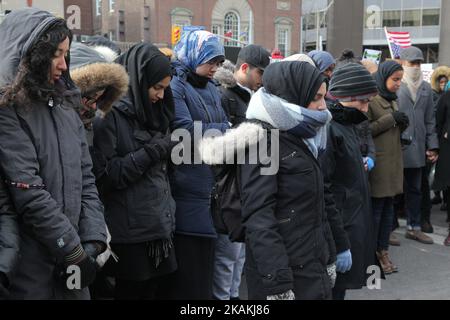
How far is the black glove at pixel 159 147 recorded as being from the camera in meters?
2.89

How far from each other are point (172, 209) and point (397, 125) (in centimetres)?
278

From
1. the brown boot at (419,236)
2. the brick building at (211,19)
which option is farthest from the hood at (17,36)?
the brick building at (211,19)

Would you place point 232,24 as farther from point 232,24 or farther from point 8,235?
point 8,235

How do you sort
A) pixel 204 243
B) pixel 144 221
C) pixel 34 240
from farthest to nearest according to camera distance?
pixel 204 243 → pixel 144 221 → pixel 34 240

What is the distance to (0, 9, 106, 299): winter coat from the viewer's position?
2059 mm

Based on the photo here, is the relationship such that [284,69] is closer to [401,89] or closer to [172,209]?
[172,209]

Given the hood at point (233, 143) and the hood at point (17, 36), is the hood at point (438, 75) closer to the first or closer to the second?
the hood at point (233, 143)

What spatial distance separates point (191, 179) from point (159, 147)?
46 cm

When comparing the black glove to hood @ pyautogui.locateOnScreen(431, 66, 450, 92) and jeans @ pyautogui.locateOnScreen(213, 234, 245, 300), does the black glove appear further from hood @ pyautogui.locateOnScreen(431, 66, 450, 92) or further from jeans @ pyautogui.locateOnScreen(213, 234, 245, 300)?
hood @ pyautogui.locateOnScreen(431, 66, 450, 92)

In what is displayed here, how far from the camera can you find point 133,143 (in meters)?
2.96

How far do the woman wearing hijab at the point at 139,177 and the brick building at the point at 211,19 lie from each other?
46028mm

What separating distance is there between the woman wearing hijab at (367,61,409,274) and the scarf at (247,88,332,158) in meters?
2.24

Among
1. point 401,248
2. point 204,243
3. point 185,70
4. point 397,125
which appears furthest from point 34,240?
point 401,248

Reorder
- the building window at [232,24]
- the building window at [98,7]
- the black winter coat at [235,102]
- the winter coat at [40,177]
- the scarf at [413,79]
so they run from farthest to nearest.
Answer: the building window at [98,7] < the building window at [232,24] < the scarf at [413,79] < the black winter coat at [235,102] < the winter coat at [40,177]
